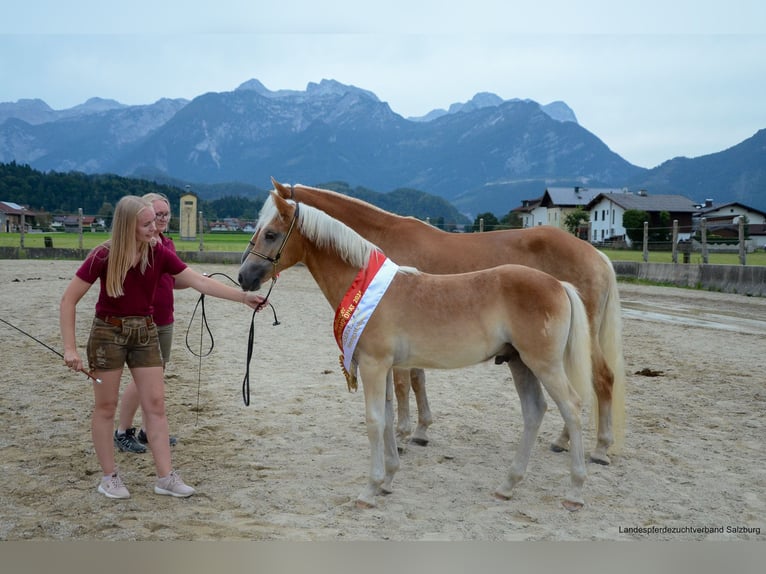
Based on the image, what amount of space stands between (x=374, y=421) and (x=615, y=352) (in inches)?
92.7

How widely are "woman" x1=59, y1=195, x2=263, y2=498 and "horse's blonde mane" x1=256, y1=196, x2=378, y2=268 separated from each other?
0.90 m

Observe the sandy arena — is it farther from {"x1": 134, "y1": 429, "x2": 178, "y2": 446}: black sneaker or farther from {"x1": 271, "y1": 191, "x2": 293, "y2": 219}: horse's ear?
{"x1": 271, "y1": 191, "x2": 293, "y2": 219}: horse's ear

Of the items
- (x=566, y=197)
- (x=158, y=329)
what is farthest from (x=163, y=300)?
(x=566, y=197)

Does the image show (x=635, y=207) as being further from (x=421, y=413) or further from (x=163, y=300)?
(x=163, y=300)

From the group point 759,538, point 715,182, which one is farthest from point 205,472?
point 715,182

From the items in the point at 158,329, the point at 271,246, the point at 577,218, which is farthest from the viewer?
the point at 577,218

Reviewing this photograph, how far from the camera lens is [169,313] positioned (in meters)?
4.68

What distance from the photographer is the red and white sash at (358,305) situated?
12.4 feet

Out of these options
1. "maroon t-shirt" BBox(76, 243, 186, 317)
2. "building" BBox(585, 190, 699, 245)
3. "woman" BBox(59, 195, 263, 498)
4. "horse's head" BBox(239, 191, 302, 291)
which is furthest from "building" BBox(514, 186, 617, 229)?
"woman" BBox(59, 195, 263, 498)

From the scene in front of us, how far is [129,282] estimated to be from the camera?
3.66m

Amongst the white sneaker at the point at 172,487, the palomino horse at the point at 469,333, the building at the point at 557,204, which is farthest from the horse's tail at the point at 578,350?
the building at the point at 557,204

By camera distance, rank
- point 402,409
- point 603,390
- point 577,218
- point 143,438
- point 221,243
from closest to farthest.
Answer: point 143,438 → point 603,390 → point 402,409 → point 221,243 → point 577,218

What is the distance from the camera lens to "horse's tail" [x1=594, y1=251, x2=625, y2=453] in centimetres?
490

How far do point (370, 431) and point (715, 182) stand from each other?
22482 cm
